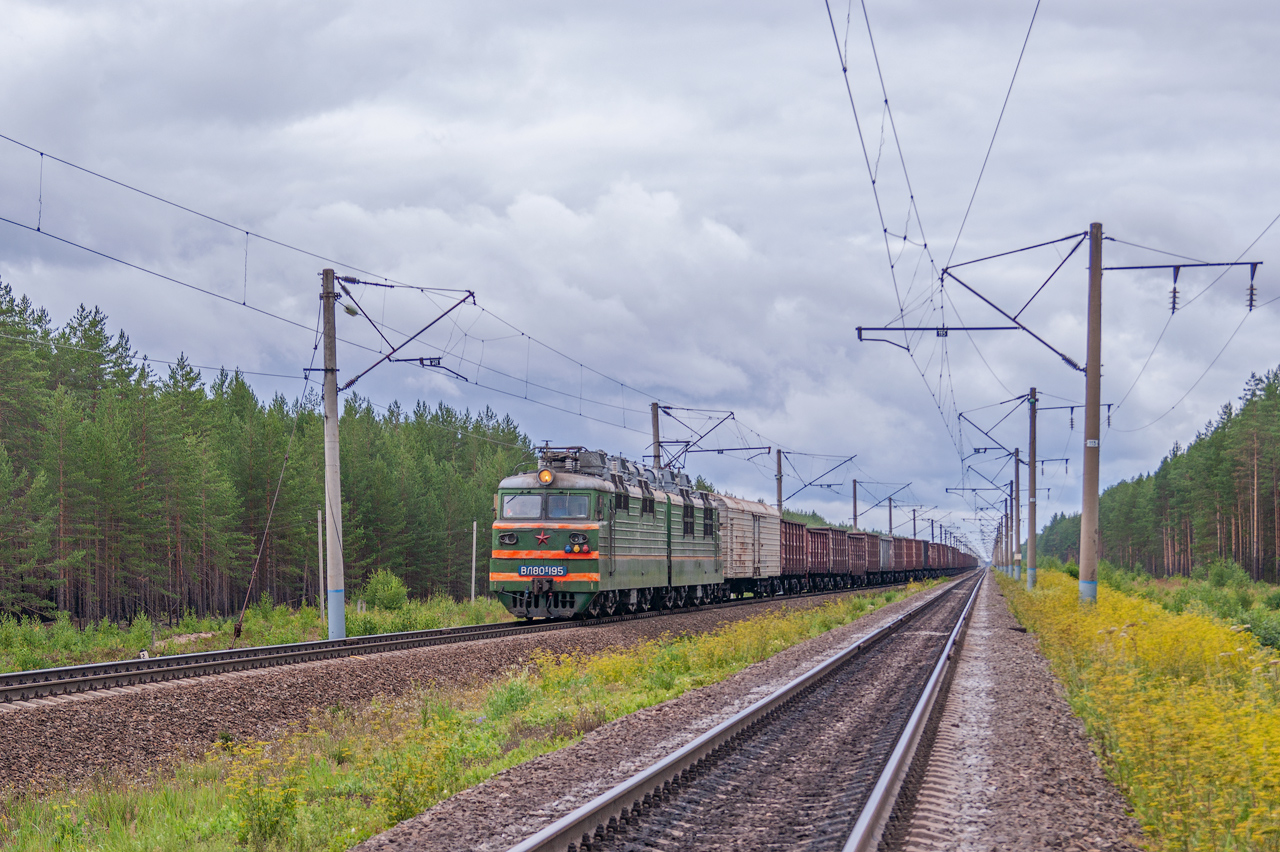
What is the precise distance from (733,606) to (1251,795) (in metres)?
28.0

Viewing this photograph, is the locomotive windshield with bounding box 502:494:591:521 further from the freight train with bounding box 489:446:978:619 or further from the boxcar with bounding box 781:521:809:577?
the boxcar with bounding box 781:521:809:577

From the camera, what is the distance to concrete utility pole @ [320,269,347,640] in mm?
21453

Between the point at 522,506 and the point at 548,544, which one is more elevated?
the point at 522,506

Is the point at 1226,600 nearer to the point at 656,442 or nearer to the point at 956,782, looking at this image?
the point at 656,442

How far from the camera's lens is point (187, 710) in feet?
42.0

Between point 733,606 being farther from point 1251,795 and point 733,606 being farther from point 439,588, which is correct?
point 439,588

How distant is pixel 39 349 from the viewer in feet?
183

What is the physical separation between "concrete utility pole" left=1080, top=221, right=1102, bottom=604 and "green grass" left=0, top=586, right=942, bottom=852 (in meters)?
7.26

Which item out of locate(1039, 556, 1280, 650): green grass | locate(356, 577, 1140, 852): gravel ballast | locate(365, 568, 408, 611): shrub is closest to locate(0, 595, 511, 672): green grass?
locate(365, 568, 408, 611): shrub

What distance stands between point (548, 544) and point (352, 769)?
14.5m

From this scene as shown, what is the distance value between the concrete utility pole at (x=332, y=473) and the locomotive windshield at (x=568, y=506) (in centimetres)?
530

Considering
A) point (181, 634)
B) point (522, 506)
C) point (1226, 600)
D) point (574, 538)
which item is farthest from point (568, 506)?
point (1226, 600)

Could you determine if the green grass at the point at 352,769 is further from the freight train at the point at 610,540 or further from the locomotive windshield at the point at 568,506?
the locomotive windshield at the point at 568,506

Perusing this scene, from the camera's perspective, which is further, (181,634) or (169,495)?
(169,495)
